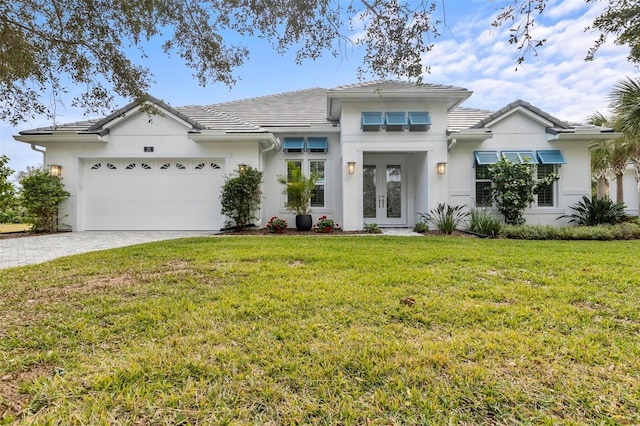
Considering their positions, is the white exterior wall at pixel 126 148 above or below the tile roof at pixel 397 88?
below

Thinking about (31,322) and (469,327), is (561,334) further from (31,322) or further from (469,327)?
(31,322)

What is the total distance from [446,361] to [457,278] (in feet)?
8.42

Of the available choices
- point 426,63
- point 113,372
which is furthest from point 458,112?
point 113,372

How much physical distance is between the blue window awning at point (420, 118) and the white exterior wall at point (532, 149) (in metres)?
1.97

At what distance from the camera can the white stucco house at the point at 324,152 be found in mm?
11633

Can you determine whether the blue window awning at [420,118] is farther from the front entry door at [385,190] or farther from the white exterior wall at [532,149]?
the front entry door at [385,190]

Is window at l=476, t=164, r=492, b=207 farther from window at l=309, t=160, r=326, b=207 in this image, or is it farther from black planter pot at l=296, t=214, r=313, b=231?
black planter pot at l=296, t=214, r=313, b=231

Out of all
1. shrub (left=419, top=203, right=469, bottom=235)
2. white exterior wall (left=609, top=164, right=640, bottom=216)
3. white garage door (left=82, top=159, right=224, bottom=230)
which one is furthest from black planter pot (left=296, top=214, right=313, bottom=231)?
white exterior wall (left=609, top=164, right=640, bottom=216)

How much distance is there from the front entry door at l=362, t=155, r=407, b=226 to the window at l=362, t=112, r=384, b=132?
80.6 inches

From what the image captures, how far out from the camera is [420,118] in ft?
37.7

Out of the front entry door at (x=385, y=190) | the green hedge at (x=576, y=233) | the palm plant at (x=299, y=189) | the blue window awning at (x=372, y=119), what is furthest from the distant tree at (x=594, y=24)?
the front entry door at (x=385, y=190)

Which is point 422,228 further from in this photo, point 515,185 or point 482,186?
point 515,185

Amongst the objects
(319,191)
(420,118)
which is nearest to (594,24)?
(420,118)

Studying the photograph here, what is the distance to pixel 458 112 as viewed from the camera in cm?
1468
